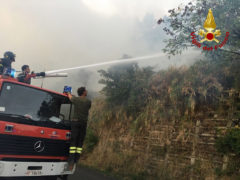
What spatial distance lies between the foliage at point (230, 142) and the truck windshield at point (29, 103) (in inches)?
146

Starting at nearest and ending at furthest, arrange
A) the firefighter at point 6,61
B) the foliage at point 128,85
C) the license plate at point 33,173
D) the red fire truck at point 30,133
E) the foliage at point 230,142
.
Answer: the red fire truck at point 30,133
the license plate at point 33,173
the foliage at point 230,142
the firefighter at point 6,61
the foliage at point 128,85

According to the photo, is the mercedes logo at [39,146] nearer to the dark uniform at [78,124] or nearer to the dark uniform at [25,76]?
the dark uniform at [78,124]

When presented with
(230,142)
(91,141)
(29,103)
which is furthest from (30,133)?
(91,141)

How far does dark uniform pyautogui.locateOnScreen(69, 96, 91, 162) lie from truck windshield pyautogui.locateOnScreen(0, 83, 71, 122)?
1.20 feet

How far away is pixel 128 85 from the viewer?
1052cm

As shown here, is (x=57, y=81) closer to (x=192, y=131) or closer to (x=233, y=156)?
(x=192, y=131)

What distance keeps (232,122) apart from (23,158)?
15.8ft

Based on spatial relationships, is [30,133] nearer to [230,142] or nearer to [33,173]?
[33,173]

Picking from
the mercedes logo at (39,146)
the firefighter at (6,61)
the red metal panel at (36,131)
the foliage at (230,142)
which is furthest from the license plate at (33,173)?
the foliage at (230,142)

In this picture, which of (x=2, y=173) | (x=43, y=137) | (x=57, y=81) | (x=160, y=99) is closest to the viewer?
(x=2, y=173)

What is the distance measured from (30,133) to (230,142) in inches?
168

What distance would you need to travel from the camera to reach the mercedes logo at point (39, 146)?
4.86 metres

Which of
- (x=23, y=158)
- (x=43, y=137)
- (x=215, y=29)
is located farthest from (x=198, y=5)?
(x=23, y=158)

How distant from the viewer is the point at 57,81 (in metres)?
18.6
